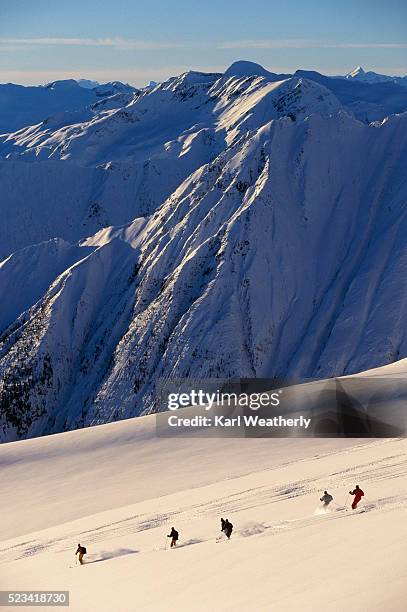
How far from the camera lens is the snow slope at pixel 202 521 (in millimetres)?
18531

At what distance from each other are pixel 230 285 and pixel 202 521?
2912 inches

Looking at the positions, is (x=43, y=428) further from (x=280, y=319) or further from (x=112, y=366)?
(x=280, y=319)

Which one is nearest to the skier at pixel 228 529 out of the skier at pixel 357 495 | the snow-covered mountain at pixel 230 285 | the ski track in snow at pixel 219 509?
the ski track in snow at pixel 219 509

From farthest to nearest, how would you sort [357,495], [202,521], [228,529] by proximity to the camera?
[202,521] < [357,495] < [228,529]

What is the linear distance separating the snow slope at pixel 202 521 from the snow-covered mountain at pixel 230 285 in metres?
51.6

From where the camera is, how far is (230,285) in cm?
10075

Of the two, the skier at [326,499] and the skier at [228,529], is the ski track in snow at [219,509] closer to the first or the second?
the skier at [326,499]

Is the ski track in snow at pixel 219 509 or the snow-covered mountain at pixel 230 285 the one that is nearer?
the ski track in snow at pixel 219 509

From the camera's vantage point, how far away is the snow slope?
1853 centimetres

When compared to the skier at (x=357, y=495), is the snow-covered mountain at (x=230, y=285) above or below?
above

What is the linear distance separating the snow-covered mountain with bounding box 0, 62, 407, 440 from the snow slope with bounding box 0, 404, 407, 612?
5156 cm

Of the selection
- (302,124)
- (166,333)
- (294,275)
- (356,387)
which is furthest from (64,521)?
(302,124)

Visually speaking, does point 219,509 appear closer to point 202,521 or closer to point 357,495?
point 202,521

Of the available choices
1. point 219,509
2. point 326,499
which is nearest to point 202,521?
point 219,509
